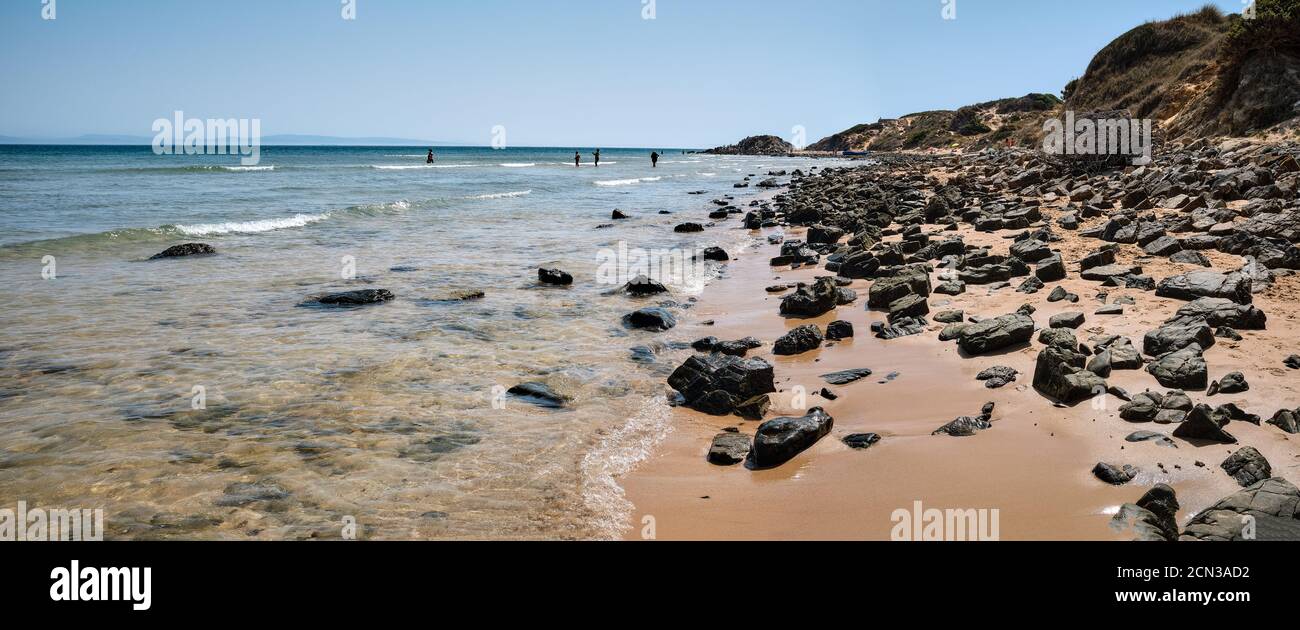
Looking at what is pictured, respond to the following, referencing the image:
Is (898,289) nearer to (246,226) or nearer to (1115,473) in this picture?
(1115,473)

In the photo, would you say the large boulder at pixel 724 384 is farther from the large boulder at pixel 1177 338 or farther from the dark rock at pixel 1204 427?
the large boulder at pixel 1177 338

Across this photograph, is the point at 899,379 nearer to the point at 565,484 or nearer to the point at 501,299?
the point at 565,484

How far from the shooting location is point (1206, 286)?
8500mm

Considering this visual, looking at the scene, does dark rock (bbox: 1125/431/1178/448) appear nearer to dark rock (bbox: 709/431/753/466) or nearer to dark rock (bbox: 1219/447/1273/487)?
dark rock (bbox: 1219/447/1273/487)

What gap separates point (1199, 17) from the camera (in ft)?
143

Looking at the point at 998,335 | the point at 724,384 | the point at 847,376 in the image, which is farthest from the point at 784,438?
Answer: the point at 998,335

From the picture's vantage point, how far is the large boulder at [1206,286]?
812cm

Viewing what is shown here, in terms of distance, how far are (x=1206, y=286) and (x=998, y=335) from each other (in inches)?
118

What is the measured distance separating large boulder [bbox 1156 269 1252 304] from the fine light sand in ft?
0.95

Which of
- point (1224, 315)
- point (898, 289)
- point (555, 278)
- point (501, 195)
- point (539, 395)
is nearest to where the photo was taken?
point (1224, 315)

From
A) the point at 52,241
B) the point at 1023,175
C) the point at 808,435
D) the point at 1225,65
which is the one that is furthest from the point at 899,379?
the point at 1225,65

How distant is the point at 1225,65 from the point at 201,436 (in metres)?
37.8

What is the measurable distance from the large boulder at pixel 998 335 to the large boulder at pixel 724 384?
2.47 m
